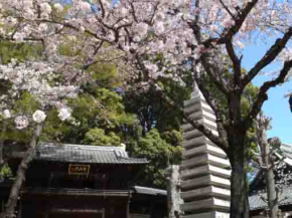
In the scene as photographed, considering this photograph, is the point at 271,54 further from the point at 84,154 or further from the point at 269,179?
the point at 84,154

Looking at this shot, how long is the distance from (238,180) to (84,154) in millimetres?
17639

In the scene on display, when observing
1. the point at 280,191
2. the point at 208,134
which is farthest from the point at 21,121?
the point at 280,191

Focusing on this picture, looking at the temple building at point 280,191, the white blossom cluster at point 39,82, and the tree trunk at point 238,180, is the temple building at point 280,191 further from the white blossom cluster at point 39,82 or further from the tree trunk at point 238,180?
the tree trunk at point 238,180

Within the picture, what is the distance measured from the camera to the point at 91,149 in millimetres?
24031

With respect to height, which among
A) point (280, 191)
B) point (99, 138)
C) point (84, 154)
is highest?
point (99, 138)

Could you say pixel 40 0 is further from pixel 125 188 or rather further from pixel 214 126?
pixel 125 188

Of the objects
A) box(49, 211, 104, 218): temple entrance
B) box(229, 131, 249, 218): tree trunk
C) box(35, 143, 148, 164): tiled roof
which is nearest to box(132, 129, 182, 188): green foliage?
box(35, 143, 148, 164): tiled roof

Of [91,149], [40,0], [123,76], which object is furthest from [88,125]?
[40,0]

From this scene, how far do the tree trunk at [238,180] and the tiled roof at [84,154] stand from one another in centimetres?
1536

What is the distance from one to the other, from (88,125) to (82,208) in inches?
263

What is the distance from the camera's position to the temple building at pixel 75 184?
71.1ft

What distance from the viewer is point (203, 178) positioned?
6.32 m

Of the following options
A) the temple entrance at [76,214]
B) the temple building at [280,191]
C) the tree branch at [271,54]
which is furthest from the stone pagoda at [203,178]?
the temple entrance at [76,214]

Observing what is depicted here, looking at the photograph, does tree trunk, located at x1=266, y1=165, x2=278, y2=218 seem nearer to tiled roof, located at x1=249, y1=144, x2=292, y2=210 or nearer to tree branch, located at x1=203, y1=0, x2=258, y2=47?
tiled roof, located at x1=249, y1=144, x2=292, y2=210
